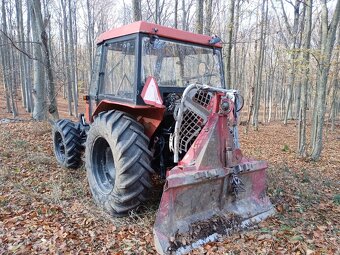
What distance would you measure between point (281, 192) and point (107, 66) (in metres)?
3.35

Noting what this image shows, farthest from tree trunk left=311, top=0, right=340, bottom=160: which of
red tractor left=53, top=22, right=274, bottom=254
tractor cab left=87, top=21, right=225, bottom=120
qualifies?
red tractor left=53, top=22, right=274, bottom=254

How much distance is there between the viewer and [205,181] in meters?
3.23

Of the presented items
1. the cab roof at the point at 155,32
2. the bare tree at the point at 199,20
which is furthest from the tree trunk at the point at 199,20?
the cab roof at the point at 155,32

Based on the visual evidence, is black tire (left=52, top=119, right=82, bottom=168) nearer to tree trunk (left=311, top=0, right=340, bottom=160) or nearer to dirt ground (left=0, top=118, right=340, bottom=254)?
dirt ground (left=0, top=118, right=340, bottom=254)

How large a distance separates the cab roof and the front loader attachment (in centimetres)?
96

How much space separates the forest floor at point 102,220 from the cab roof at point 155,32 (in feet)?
7.33

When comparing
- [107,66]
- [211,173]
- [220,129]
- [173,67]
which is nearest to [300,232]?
[211,173]

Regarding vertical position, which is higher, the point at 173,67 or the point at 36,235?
the point at 173,67

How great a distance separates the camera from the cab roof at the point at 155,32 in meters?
3.66

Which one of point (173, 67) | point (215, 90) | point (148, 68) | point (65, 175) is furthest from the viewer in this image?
point (65, 175)

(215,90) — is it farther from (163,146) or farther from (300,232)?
(300,232)

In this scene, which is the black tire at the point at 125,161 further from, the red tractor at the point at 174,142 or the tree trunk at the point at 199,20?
the tree trunk at the point at 199,20

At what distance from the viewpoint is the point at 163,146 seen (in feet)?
12.7

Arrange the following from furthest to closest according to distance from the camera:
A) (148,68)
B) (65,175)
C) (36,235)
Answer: (65,175) → (148,68) → (36,235)
